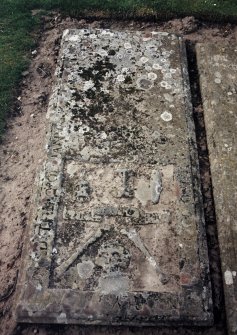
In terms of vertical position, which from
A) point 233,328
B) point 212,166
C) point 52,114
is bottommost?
point 233,328

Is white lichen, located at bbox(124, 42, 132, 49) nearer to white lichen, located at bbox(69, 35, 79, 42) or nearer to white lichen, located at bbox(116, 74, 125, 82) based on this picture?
white lichen, located at bbox(116, 74, 125, 82)

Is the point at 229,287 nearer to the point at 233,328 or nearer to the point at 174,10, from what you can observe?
the point at 233,328

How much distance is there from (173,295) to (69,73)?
9.82 feet

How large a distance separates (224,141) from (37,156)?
2164mm

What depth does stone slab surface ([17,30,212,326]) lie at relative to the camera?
12.0 feet

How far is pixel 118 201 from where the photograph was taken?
421 cm

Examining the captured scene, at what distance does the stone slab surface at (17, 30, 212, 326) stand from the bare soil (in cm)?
16

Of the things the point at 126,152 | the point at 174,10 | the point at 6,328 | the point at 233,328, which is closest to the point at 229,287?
the point at 233,328

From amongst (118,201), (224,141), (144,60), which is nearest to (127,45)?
(144,60)

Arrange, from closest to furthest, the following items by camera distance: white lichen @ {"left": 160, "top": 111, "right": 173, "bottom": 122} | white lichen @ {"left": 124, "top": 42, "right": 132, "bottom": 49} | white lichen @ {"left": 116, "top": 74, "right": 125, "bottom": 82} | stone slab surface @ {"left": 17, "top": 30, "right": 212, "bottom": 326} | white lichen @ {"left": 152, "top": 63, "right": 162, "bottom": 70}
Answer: stone slab surface @ {"left": 17, "top": 30, "right": 212, "bottom": 326} → white lichen @ {"left": 160, "top": 111, "right": 173, "bottom": 122} → white lichen @ {"left": 116, "top": 74, "right": 125, "bottom": 82} → white lichen @ {"left": 152, "top": 63, "right": 162, "bottom": 70} → white lichen @ {"left": 124, "top": 42, "right": 132, "bottom": 49}

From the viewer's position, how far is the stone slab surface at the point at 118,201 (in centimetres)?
364

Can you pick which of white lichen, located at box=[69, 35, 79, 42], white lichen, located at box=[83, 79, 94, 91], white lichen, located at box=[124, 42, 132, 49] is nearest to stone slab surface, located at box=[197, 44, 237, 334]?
white lichen, located at box=[124, 42, 132, 49]

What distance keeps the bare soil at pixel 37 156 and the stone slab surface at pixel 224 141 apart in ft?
0.35

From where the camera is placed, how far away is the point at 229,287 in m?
3.80
